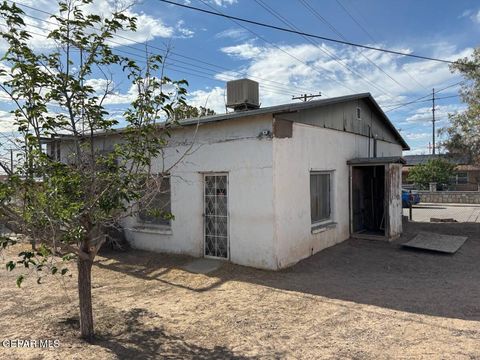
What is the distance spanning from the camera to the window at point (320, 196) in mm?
9266

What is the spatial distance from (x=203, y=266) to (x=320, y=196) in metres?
3.50

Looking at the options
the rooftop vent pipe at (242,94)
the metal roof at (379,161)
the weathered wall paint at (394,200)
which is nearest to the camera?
the rooftop vent pipe at (242,94)

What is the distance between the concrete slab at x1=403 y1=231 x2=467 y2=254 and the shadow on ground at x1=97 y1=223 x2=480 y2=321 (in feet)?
0.50

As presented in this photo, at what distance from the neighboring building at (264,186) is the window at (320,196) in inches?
1.0

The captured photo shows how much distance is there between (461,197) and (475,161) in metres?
17.0

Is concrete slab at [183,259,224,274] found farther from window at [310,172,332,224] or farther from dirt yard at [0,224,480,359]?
window at [310,172,332,224]

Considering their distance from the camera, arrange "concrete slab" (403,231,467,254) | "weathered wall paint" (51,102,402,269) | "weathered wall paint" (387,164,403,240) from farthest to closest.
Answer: "weathered wall paint" (387,164,403,240)
"concrete slab" (403,231,467,254)
"weathered wall paint" (51,102,402,269)

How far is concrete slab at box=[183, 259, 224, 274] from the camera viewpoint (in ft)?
25.3

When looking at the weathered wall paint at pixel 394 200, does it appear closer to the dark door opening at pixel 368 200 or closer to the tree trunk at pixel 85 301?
the dark door opening at pixel 368 200

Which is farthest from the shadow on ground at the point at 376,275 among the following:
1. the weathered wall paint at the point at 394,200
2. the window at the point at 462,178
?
the window at the point at 462,178

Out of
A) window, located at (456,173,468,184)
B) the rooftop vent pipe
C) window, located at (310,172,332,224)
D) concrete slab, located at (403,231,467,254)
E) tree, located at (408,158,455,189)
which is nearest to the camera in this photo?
window, located at (310,172,332,224)

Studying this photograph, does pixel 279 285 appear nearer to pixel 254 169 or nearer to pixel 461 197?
pixel 254 169

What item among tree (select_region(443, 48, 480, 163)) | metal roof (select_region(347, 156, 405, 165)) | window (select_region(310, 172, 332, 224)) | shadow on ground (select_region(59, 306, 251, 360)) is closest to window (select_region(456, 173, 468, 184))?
tree (select_region(443, 48, 480, 163))

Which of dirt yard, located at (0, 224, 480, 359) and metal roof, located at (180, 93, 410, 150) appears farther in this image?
metal roof, located at (180, 93, 410, 150)
